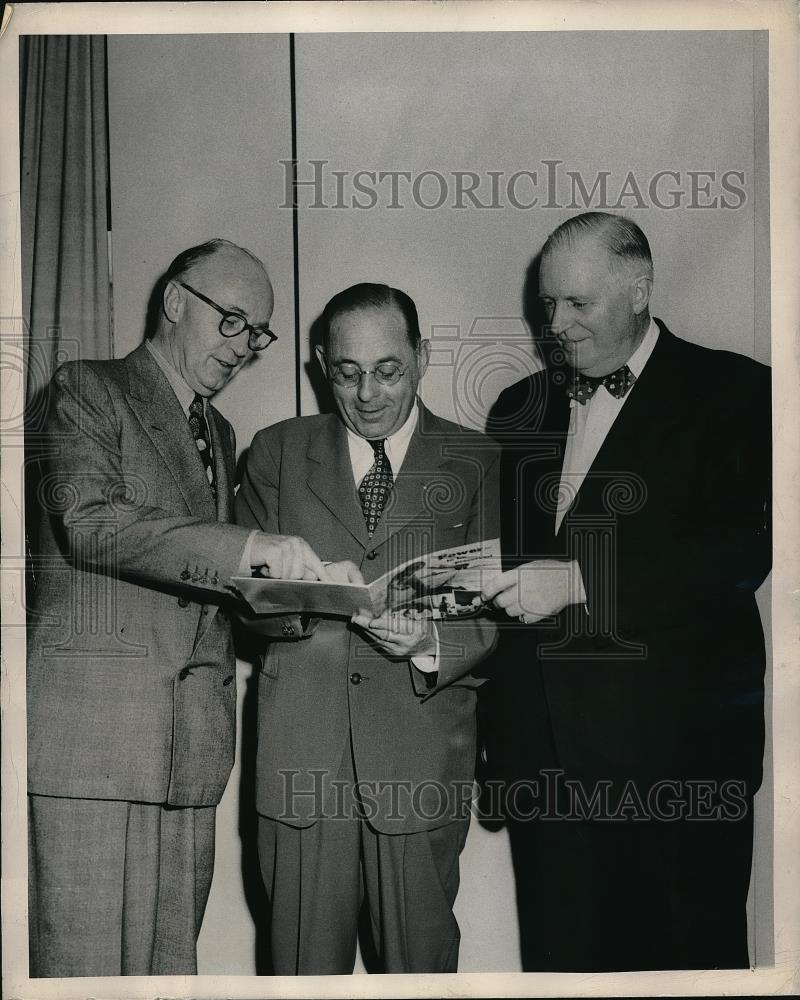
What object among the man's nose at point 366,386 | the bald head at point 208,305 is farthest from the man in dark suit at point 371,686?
the bald head at point 208,305

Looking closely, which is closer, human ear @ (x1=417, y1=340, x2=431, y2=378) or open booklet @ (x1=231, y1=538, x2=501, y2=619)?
open booklet @ (x1=231, y1=538, x2=501, y2=619)

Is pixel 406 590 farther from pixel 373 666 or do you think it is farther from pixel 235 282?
pixel 235 282

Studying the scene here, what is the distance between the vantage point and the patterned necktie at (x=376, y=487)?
8.18 ft

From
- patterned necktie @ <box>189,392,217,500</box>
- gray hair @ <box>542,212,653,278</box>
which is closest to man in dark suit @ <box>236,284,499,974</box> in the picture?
patterned necktie @ <box>189,392,217,500</box>

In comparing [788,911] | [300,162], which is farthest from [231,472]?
[788,911]

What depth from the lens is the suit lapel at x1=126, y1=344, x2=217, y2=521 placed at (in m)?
2.47

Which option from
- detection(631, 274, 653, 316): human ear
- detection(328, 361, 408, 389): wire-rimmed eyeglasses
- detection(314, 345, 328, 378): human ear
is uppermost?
detection(631, 274, 653, 316): human ear

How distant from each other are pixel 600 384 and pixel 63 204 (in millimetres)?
1464

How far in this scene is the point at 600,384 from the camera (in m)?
2.52

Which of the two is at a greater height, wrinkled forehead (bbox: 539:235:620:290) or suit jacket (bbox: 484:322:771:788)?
wrinkled forehead (bbox: 539:235:620:290)

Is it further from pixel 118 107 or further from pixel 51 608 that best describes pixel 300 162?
pixel 51 608

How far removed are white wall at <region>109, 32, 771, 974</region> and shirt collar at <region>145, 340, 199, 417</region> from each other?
0.23ft

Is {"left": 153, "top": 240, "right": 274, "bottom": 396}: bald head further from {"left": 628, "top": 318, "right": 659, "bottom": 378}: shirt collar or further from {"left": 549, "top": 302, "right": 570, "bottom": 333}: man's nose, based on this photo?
{"left": 628, "top": 318, "right": 659, "bottom": 378}: shirt collar

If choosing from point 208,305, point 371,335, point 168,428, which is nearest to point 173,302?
point 208,305
